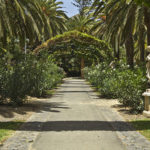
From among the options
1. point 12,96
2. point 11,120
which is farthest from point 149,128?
point 12,96

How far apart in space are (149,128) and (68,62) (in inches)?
1773

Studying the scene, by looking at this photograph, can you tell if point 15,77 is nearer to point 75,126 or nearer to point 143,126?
→ point 75,126

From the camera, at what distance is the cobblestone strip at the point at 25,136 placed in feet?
16.0

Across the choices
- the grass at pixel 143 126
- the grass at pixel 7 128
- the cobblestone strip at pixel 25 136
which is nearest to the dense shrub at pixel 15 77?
the cobblestone strip at pixel 25 136

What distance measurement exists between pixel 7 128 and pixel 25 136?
3.36ft

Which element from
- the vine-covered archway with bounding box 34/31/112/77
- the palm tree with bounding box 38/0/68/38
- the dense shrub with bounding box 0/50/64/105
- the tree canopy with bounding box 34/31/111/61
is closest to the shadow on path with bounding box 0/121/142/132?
the dense shrub with bounding box 0/50/64/105

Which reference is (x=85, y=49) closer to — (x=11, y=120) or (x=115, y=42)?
(x=115, y=42)

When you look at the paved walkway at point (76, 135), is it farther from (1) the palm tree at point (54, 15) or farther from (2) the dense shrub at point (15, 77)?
(1) the palm tree at point (54, 15)

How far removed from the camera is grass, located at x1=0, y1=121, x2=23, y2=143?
222 inches

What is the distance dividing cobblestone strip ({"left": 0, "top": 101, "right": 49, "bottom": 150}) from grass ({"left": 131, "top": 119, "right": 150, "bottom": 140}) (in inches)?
94.6

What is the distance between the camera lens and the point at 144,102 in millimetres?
8656

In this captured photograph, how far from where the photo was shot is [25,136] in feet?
18.5

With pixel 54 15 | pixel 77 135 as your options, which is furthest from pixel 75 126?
pixel 54 15

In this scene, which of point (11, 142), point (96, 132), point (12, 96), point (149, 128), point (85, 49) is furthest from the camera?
point (85, 49)
